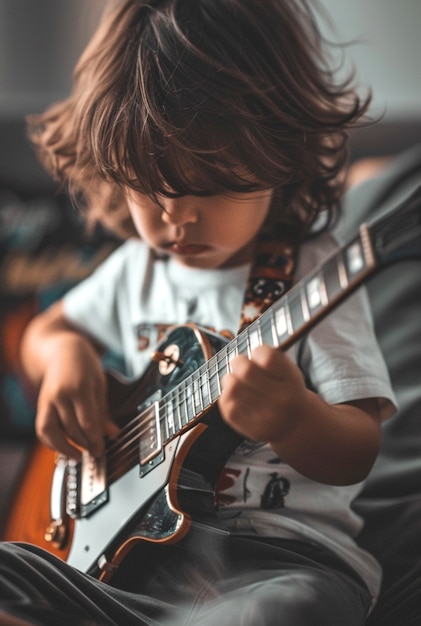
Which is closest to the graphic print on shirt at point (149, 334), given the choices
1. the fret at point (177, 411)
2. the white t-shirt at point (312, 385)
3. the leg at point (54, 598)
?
the white t-shirt at point (312, 385)

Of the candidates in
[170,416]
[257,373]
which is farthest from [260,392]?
[170,416]

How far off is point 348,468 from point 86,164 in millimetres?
280

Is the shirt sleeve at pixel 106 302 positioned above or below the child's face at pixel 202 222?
below

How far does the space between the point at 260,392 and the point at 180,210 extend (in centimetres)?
15

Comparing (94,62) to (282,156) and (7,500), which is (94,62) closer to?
(282,156)

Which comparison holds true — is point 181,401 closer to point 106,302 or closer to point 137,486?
point 137,486

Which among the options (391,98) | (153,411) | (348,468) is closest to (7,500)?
(153,411)

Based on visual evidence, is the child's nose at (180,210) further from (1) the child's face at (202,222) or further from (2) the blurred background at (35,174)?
(2) the blurred background at (35,174)

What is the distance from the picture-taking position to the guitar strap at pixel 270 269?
1.59ft

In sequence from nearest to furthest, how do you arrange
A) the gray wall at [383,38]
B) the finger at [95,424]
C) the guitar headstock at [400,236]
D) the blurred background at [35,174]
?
the guitar headstock at [400,236] → the finger at [95,424] → the gray wall at [383,38] → the blurred background at [35,174]

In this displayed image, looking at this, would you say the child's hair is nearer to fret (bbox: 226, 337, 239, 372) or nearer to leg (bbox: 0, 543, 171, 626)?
fret (bbox: 226, 337, 239, 372)

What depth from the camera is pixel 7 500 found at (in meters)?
0.63

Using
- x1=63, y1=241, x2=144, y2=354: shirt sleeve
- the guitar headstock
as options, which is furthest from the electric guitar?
x1=63, y1=241, x2=144, y2=354: shirt sleeve

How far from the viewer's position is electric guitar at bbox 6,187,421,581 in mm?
334
